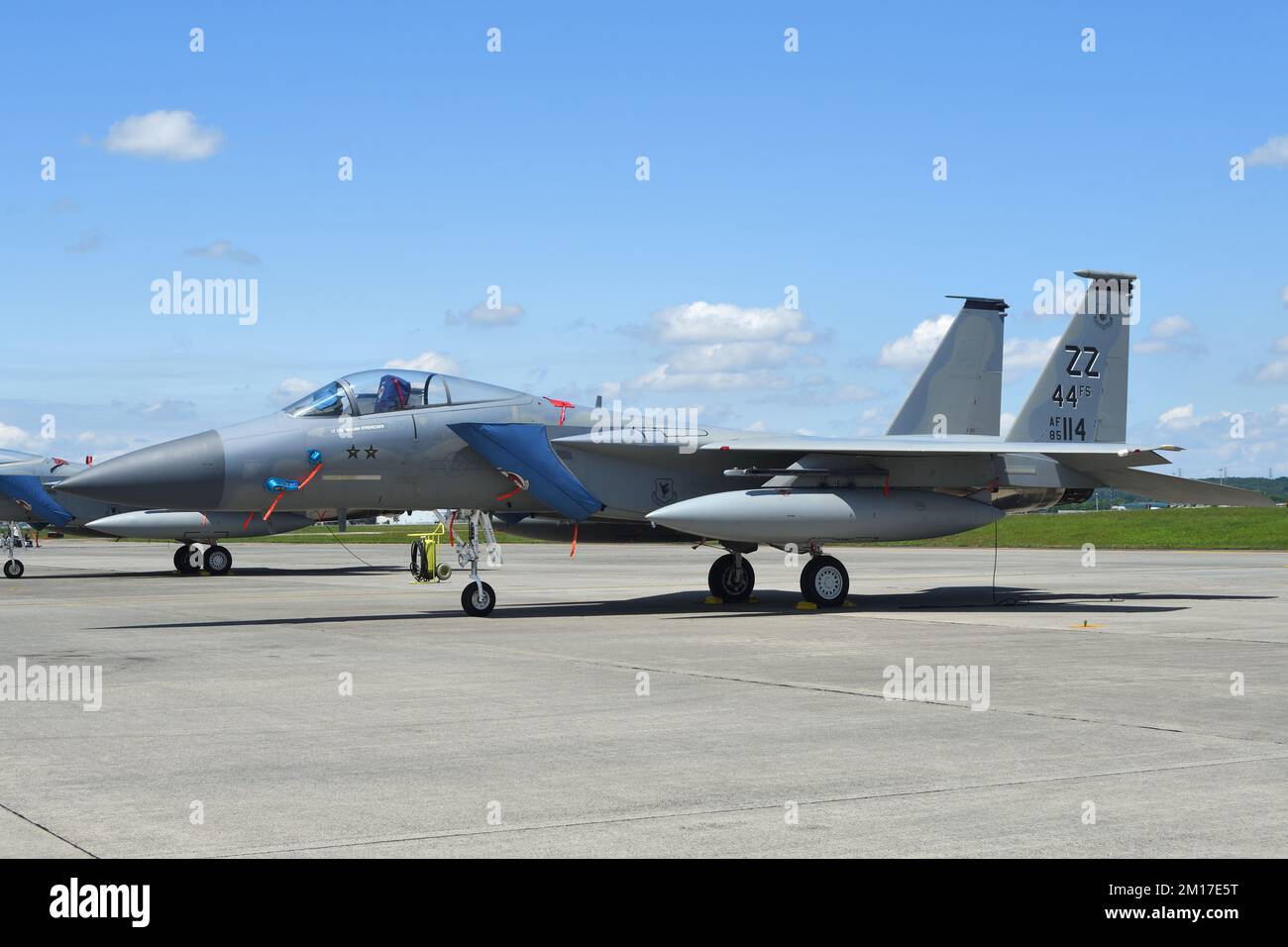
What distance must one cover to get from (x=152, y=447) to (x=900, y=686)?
958 cm

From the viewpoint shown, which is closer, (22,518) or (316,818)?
(316,818)

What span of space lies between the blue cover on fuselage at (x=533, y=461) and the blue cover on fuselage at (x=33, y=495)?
16644mm

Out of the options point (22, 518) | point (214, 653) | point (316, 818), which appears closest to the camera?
point (316, 818)

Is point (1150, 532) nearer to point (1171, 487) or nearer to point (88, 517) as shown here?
point (1171, 487)

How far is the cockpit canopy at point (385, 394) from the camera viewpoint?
16.2 metres

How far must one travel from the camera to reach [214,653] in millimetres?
12742

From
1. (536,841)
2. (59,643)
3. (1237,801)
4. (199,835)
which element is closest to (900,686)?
(1237,801)

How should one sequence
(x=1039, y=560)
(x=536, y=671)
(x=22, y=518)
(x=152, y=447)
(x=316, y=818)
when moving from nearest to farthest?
(x=316, y=818), (x=536, y=671), (x=152, y=447), (x=22, y=518), (x=1039, y=560)

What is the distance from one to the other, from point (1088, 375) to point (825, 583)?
21.3ft

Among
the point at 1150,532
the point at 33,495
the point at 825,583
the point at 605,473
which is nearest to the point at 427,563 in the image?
the point at 605,473

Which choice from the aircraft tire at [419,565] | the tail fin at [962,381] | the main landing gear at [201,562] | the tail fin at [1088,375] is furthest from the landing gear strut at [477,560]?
the main landing gear at [201,562]

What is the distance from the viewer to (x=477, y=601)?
17156 millimetres

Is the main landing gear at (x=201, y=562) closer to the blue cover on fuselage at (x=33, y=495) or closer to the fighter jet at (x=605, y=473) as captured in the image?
the blue cover on fuselage at (x=33, y=495)

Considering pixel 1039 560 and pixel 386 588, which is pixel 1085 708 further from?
pixel 1039 560
